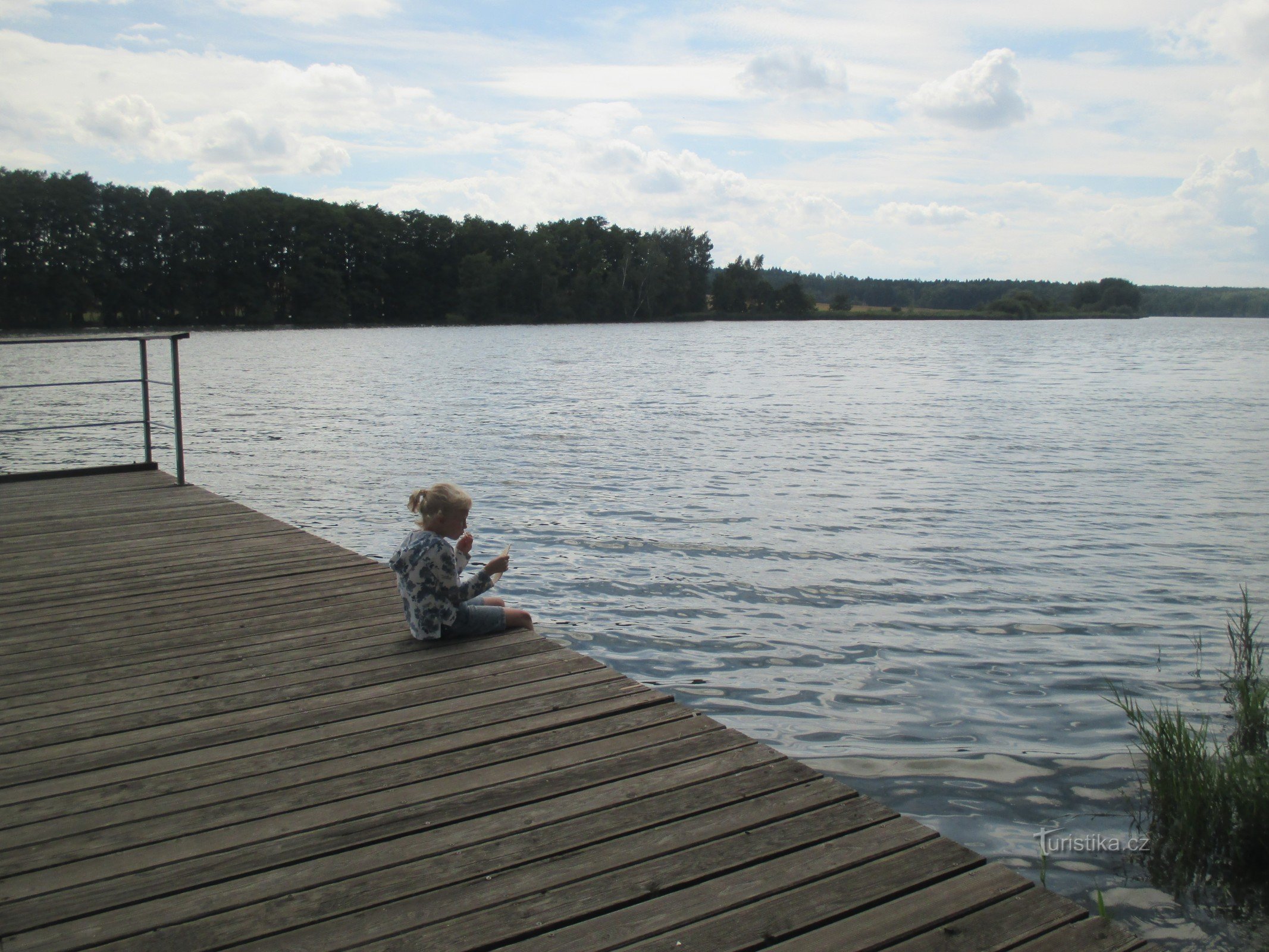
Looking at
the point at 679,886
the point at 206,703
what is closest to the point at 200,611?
the point at 206,703

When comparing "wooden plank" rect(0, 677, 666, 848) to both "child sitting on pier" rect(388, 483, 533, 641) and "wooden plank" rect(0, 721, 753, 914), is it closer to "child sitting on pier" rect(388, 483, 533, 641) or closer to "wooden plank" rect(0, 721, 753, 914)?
"wooden plank" rect(0, 721, 753, 914)

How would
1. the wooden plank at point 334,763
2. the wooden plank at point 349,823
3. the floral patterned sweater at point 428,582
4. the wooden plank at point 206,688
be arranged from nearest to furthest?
the wooden plank at point 349,823 < the wooden plank at point 334,763 < the wooden plank at point 206,688 < the floral patterned sweater at point 428,582

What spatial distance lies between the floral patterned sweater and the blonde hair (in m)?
0.11

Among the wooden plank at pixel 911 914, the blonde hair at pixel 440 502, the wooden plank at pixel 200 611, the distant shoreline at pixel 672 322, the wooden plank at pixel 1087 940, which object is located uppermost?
the distant shoreline at pixel 672 322

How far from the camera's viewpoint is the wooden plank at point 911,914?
2.34m

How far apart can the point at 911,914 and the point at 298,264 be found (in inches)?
3892

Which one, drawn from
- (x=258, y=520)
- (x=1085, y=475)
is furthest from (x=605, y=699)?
(x=1085, y=475)

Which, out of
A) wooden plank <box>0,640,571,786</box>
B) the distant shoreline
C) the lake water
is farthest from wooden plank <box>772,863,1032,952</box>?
the distant shoreline

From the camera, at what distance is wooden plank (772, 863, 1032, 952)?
7.69 feet

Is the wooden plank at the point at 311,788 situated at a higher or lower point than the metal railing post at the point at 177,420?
lower

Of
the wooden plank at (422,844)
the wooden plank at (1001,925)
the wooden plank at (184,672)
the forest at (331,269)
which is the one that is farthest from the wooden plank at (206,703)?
the forest at (331,269)

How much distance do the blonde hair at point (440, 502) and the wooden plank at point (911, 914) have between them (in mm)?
2757

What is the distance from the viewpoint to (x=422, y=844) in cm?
280

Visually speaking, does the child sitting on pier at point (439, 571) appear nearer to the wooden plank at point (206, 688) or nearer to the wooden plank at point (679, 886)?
the wooden plank at point (206, 688)
